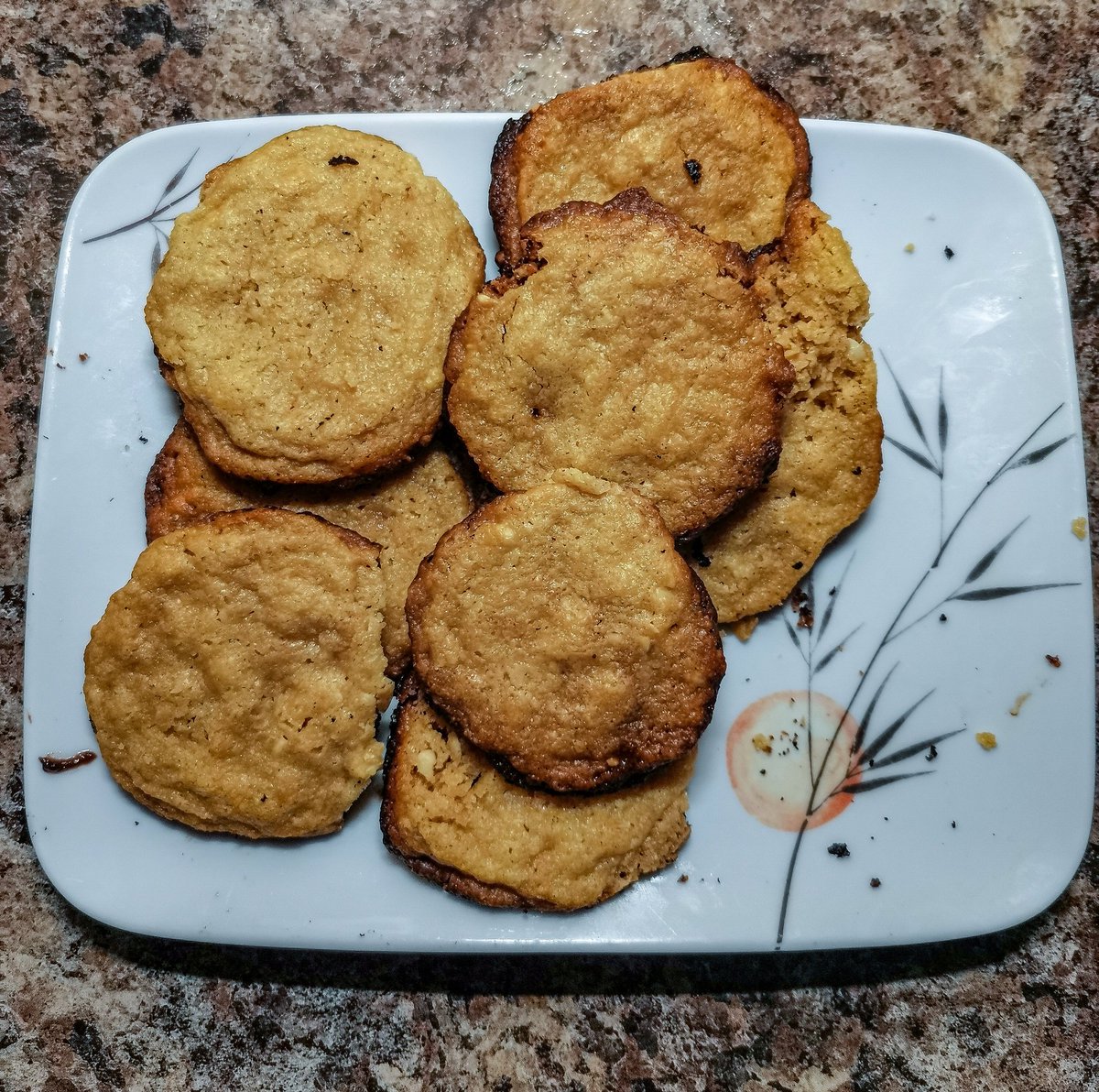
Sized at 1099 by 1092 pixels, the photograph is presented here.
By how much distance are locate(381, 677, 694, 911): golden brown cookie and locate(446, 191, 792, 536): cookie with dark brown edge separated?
1.76ft

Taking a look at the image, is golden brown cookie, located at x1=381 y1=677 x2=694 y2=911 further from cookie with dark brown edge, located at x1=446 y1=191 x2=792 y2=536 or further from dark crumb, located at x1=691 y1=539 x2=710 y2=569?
cookie with dark brown edge, located at x1=446 y1=191 x2=792 y2=536

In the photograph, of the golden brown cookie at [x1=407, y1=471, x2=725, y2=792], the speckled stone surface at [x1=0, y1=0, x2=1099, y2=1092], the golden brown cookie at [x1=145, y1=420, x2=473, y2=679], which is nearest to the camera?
the golden brown cookie at [x1=407, y1=471, x2=725, y2=792]

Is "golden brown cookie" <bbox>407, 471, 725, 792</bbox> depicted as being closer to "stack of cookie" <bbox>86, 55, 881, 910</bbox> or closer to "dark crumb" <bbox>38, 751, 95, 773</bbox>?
"stack of cookie" <bbox>86, 55, 881, 910</bbox>

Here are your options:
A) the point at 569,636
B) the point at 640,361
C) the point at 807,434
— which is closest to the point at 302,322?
the point at 640,361

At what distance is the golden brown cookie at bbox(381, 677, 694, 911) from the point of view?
162cm

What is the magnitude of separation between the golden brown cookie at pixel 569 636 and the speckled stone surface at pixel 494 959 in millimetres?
Result: 667

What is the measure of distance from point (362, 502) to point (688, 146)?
927 mm

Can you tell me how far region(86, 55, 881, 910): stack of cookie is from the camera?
1584 millimetres

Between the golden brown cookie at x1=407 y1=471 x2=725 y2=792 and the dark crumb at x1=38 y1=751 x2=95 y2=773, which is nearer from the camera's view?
the golden brown cookie at x1=407 y1=471 x2=725 y2=792

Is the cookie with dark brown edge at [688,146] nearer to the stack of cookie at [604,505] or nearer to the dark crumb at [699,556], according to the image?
the stack of cookie at [604,505]

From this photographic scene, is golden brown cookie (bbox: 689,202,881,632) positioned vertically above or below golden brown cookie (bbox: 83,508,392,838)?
above

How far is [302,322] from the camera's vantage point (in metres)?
1.64

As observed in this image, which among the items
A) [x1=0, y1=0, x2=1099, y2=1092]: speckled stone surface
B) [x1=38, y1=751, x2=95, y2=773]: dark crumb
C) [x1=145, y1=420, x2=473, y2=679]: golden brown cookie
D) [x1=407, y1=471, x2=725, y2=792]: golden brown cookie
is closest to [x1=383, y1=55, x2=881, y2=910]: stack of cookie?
[x1=407, y1=471, x2=725, y2=792]: golden brown cookie

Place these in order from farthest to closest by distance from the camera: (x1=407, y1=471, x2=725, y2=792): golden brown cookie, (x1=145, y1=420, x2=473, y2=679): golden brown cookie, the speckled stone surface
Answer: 1. the speckled stone surface
2. (x1=145, y1=420, x2=473, y2=679): golden brown cookie
3. (x1=407, y1=471, x2=725, y2=792): golden brown cookie
